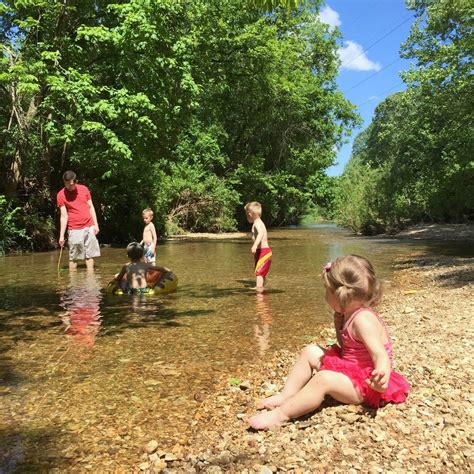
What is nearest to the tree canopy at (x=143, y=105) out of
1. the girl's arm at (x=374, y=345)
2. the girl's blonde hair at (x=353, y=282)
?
the girl's blonde hair at (x=353, y=282)

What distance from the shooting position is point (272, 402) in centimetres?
392

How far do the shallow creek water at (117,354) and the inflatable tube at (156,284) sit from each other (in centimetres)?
24

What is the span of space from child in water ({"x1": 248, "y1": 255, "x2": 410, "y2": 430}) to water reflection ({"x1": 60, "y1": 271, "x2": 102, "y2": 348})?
123 inches

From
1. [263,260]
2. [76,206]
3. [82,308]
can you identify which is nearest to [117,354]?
[82,308]

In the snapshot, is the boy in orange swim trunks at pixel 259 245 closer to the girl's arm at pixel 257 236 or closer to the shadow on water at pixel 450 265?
the girl's arm at pixel 257 236

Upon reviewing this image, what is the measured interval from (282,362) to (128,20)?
14357 millimetres

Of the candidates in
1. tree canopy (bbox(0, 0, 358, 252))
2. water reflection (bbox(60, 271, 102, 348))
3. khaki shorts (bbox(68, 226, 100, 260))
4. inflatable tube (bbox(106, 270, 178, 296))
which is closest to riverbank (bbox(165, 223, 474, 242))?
tree canopy (bbox(0, 0, 358, 252))

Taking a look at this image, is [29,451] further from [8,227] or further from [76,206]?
[8,227]

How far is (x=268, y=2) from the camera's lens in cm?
432

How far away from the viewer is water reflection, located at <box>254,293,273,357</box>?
19.8ft

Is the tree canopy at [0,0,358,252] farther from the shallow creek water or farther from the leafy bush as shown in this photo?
the shallow creek water

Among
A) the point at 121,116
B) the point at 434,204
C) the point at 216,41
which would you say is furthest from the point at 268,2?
the point at 434,204

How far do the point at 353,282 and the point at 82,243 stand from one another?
9.45m

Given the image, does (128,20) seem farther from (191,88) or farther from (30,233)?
(30,233)
